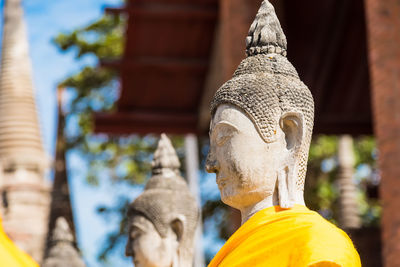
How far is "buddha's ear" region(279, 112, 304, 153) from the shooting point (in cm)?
396

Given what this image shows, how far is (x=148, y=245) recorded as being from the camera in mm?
6266

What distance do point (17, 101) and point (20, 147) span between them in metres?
1.42

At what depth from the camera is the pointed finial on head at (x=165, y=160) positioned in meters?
6.62

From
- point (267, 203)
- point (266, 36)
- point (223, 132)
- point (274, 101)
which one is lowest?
point (267, 203)

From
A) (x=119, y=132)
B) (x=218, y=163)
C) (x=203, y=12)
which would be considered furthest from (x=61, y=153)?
(x=218, y=163)

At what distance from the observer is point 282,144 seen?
3.95m

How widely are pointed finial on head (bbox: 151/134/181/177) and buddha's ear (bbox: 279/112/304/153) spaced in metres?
2.69

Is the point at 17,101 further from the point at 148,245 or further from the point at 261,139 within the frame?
the point at 261,139

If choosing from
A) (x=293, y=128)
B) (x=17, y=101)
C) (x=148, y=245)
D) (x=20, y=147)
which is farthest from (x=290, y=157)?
(x=17, y=101)

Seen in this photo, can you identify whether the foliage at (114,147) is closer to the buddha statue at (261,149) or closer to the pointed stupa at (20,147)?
the pointed stupa at (20,147)

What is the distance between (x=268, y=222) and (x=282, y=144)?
0.38 m

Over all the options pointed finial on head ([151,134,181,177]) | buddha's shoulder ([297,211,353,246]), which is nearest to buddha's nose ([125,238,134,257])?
pointed finial on head ([151,134,181,177])

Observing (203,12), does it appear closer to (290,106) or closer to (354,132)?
(354,132)

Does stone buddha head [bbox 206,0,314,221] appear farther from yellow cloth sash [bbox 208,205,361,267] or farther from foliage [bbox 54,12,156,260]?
foliage [bbox 54,12,156,260]
